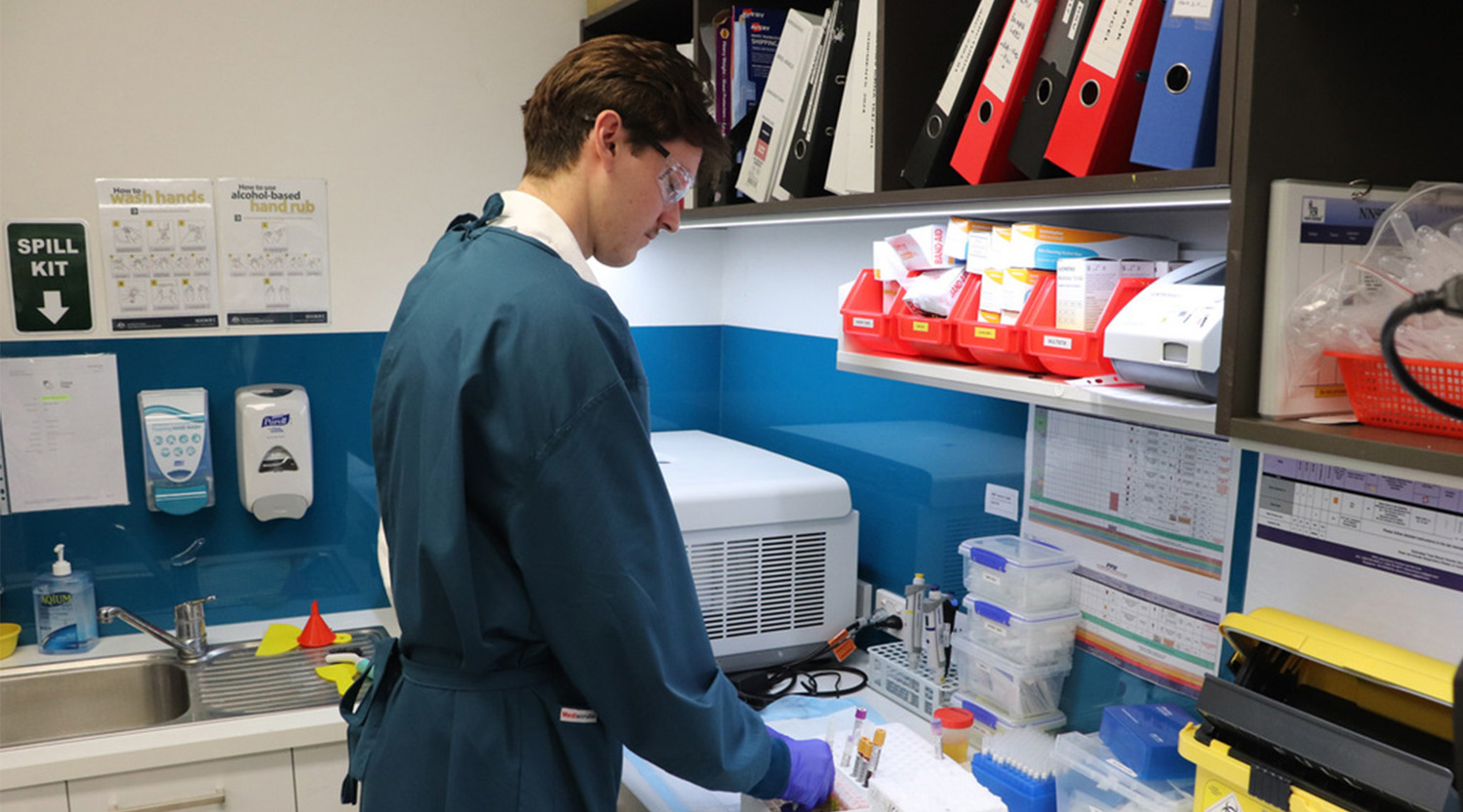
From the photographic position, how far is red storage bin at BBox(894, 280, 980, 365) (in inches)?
61.1

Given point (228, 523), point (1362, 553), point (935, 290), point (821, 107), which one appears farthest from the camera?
point (228, 523)

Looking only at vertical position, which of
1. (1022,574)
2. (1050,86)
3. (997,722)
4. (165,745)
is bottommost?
(165,745)

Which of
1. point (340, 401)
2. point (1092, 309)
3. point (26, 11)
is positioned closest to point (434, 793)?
point (1092, 309)

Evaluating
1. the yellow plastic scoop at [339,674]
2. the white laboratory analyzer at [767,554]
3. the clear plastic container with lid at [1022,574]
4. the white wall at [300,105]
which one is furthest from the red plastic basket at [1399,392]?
the white wall at [300,105]

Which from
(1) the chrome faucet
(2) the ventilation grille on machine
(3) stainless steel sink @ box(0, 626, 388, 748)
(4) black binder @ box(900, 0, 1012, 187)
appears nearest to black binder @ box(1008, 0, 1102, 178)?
(4) black binder @ box(900, 0, 1012, 187)

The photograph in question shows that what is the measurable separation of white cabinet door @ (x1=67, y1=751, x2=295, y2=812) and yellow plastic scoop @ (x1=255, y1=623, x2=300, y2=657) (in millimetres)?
380

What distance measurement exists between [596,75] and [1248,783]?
114 cm

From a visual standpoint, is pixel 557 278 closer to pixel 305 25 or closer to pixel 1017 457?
pixel 1017 457

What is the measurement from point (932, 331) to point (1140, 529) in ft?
1.44

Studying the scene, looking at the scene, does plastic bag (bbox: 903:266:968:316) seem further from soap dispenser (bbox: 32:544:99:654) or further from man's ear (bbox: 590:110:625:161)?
soap dispenser (bbox: 32:544:99:654)

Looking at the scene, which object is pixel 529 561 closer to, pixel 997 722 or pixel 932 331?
pixel 932 331

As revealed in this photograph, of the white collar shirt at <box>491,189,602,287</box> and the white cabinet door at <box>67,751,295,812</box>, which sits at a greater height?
the white collar shirt at <box>491,189,602,287</box>

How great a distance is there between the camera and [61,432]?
7.56 feet

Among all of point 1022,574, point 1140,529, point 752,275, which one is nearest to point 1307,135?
point 1140,529
